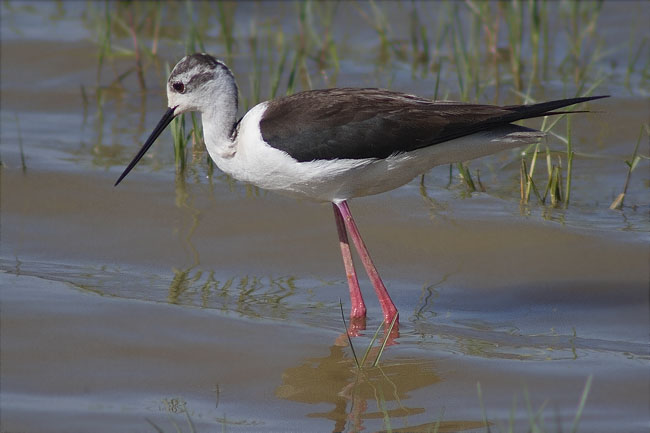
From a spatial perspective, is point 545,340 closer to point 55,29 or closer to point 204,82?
point 204,82

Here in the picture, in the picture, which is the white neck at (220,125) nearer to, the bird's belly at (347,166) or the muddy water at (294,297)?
the bird's belly at (347,166)

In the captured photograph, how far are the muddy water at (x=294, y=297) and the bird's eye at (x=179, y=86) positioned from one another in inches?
43.2

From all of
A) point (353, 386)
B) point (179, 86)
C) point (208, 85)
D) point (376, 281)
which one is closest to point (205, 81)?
point (208, 85)

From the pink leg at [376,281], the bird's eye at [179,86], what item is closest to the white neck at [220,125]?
the bird's eye at [179,86]

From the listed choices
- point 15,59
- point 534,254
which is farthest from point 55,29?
point 534,254

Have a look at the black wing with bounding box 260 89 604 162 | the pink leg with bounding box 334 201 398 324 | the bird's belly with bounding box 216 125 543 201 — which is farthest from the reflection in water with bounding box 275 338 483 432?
the black wing with bounding box 260 89 604 162

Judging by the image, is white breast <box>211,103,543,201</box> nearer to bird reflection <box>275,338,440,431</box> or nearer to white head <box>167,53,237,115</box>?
white head <box>167,53,237,115</box>

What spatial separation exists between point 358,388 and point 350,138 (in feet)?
4.24

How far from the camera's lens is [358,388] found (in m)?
4.61

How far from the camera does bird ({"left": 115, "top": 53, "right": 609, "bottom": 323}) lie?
513 centimetres

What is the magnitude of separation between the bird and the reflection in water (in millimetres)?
538

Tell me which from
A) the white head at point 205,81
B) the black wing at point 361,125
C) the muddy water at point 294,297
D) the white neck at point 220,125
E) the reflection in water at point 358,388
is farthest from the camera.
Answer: the white head at point 205,81

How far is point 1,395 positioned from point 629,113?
5808 mm

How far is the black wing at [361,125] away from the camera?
512 centimetres
